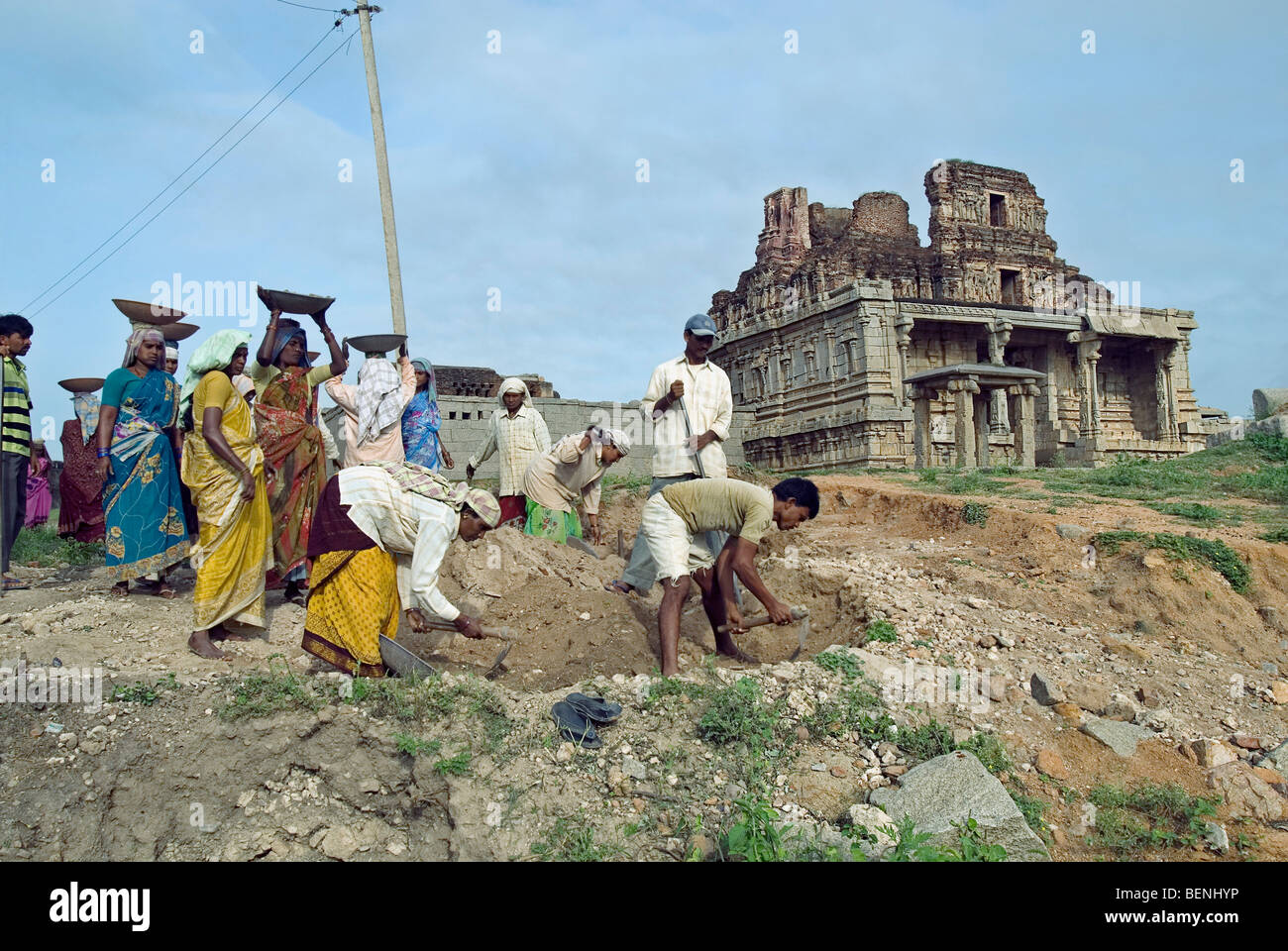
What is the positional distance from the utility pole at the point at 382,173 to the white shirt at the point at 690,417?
15.1 feet

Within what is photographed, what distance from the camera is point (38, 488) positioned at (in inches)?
426

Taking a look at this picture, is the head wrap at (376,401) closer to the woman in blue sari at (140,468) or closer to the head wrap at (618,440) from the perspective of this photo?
the woman in blue sari at (140,468)

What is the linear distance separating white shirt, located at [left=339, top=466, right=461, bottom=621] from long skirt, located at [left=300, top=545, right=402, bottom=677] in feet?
0.36

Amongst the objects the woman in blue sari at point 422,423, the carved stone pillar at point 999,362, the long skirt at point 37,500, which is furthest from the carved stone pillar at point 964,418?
the long skirt at point 37,500

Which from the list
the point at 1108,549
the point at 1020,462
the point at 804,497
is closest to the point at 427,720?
the point at 804,497

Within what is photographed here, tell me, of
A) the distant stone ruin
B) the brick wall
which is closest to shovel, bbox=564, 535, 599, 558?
the brick wall

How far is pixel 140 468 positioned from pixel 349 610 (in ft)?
6.34

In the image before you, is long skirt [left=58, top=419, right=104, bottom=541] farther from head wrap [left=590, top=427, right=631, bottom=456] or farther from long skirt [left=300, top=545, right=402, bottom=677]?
long skirt [left=300, top=545, right=402, bottom=677]

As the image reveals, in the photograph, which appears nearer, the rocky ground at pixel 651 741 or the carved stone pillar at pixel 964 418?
the rocky ground at pixel 651 741

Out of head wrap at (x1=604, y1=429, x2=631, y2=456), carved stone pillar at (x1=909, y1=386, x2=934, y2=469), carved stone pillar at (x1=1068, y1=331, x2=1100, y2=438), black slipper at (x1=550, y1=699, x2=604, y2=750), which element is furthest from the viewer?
carved stone pillar at (x1=1068, y1=331, x2=1100, y2=438)

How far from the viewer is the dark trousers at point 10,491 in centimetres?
549

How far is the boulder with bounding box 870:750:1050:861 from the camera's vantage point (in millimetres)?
3223

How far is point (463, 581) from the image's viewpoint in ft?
19.7

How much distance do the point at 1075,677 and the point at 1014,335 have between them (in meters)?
19.3
